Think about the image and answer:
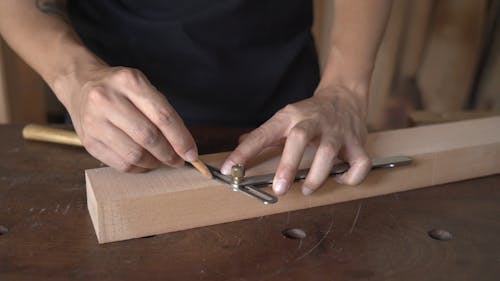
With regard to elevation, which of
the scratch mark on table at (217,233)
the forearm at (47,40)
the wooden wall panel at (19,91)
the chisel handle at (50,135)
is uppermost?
the forearm at (47,40)

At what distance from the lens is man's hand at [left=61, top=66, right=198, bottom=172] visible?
2.72 feet

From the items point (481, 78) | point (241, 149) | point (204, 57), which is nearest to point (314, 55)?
point (204, 57)

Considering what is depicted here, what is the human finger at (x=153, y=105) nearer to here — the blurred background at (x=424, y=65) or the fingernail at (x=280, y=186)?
the fingernail at (x=280, y=186)

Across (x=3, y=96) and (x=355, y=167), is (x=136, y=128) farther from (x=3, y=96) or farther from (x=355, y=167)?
(x=3, y=96)

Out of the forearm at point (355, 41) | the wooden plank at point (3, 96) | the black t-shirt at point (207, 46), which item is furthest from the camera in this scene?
the wooden plank at point (3, 96)

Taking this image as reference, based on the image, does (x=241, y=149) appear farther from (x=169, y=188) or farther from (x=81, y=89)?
(x=81, y=89)

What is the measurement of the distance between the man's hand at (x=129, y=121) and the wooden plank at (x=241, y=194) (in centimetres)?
5

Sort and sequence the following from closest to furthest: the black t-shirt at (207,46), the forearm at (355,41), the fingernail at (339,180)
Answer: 1. the fingernail at (339,180)
2. the forearm at (355,41)
3. the black t-shirt at (207,46)

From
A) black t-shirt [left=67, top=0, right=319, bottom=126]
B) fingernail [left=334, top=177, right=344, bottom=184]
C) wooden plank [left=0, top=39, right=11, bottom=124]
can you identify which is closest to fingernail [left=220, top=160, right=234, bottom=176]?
fingernail [left=334, top=177, right=344, bottom=184]

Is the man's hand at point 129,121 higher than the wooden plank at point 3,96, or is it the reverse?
the man's hand at point 129,121

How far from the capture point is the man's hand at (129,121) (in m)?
0.83

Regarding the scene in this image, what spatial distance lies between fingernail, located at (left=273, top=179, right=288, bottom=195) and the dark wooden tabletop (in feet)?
0.22

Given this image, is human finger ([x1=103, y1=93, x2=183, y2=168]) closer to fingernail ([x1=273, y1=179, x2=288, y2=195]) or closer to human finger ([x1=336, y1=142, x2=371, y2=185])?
fingernail ([x1=273, y1=179, x2=288, y2=195])

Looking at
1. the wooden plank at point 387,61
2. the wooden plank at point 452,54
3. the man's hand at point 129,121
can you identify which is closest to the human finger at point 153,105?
→ the man's hand at point 129,121
